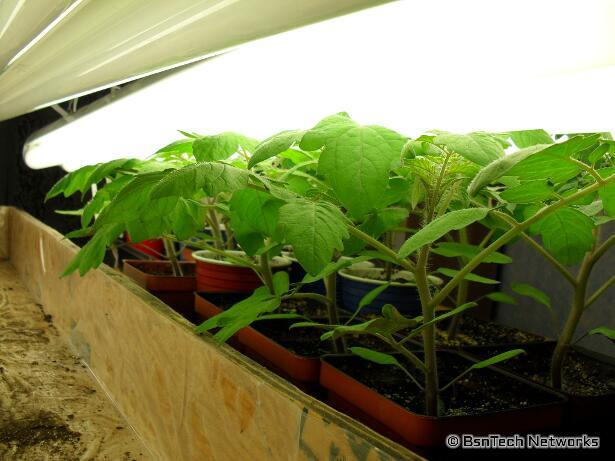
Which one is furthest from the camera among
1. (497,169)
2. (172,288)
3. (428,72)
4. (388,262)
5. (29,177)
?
(29,177)

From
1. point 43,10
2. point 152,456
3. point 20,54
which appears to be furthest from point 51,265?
point 43,10

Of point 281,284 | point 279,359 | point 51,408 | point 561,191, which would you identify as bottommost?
point 51,408

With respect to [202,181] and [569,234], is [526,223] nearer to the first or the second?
[569,234]

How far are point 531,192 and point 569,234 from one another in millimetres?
137

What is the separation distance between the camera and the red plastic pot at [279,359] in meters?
0.70

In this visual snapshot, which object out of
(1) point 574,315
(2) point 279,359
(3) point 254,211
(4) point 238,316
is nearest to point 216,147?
(3) point 254,211

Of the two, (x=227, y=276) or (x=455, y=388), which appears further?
(x=227, y=276)

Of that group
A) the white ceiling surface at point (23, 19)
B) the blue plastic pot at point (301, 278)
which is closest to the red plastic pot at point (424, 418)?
the white ceiling surface at point (23, 19)

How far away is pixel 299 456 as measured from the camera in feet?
1.44

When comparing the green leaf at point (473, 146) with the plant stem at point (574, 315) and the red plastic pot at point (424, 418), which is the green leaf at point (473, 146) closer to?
the red plastic pot at point (424, 418)

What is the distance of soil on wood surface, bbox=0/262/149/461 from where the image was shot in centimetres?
75

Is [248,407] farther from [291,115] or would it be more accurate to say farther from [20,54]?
[20,54]

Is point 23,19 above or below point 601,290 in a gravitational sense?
above

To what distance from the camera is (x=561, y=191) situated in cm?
64
